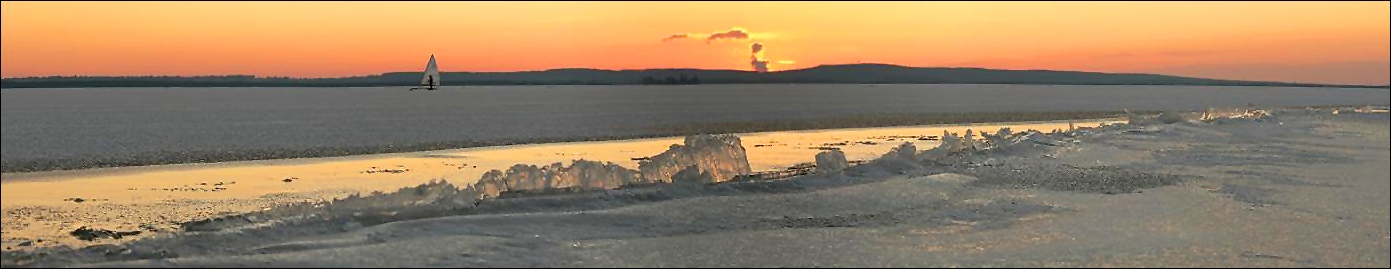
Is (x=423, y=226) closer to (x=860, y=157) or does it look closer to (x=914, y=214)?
(x=914, y=214)

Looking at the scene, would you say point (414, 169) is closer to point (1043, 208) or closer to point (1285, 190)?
point (1043, 208)

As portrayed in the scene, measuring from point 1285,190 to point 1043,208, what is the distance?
371 centimetres

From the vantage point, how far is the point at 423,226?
880 centimetres

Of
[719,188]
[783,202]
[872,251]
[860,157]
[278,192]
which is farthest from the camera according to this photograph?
[860,157]

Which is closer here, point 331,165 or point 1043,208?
point 1043,208

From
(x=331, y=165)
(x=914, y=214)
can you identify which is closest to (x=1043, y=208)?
(x=914, y=214)

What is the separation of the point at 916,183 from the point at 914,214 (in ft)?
8.36

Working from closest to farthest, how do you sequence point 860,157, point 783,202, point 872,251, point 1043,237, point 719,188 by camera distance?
point 872,251, point 1043,237, point 783,202, point 719,188, point 860,157

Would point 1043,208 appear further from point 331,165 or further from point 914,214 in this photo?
point 331,165

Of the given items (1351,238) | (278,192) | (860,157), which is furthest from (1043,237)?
(860,157)

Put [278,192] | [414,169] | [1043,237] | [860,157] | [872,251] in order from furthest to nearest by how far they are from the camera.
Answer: [860,157], [414,169], [278,192], [1043,237], [872,251]

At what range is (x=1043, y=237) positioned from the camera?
8945 mm

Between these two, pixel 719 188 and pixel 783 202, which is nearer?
pixel 783 202

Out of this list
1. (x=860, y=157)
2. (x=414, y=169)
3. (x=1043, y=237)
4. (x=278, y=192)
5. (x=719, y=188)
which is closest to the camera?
(x=1043, y=237)
